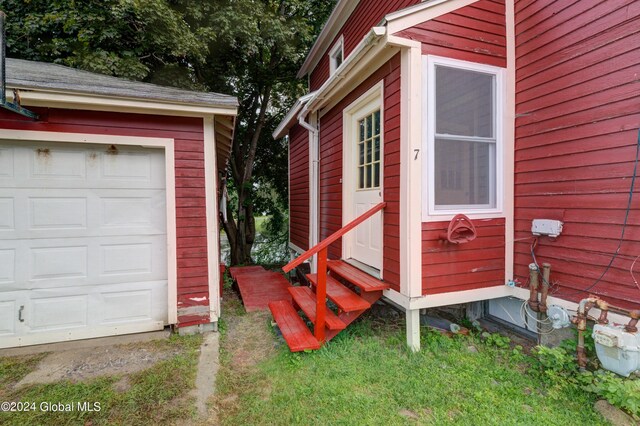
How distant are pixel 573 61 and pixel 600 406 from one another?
2.78m

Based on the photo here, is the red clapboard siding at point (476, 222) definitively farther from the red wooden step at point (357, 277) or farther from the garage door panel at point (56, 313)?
the garage door panel at point (56, 313)

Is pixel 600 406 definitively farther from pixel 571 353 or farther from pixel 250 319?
pixel 250 319

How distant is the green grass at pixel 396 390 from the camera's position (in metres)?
2.12

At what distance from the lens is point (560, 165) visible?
2.82 metres

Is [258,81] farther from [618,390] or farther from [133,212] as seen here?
[618,390]

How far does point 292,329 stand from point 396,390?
3.74 feet

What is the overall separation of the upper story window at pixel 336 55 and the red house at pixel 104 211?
4099mm

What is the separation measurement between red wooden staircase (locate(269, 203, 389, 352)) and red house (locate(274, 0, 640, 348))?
0.79 ft

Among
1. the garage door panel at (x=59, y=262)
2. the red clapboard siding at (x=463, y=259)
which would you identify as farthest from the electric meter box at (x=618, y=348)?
the garage door panel at (x=59, y=262)

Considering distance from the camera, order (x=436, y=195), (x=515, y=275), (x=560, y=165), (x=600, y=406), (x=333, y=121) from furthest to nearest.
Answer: (x=333, y=121) < (x=515, y=275) < (x=436, y=195) < (x=560, y=165) < (x=600, y=406)

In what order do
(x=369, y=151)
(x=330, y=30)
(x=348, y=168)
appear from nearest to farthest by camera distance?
(x=369, y=151)
(x=348, y=168)
(x=330, y=30)

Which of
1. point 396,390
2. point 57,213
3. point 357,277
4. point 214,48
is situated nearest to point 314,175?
point 357,277

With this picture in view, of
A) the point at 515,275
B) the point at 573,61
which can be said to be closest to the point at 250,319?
the point at 515,275

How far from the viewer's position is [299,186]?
699cm
